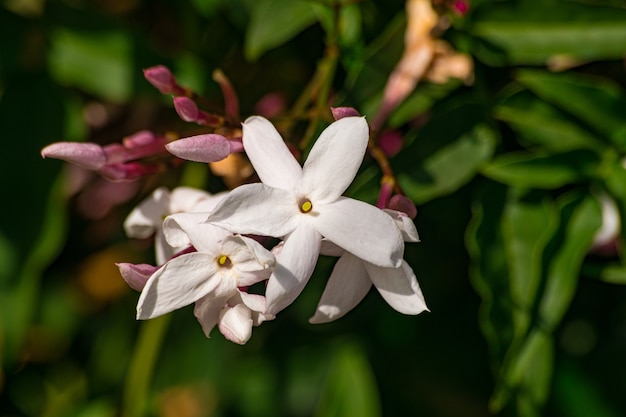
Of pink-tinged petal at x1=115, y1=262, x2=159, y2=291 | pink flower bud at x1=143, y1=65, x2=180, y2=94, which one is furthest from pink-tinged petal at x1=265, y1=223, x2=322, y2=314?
pink flower bud at x1=143, y1=65, x2=180, y2=94

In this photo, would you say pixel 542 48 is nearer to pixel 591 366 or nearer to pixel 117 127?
pixel 591 366

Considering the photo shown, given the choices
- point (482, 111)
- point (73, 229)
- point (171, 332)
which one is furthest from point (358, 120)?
point (73, 229)

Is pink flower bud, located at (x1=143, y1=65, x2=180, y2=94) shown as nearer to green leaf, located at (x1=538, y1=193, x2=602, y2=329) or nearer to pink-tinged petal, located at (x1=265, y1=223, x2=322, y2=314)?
pink-tinged petal, located at (x1=265, y1=223, x2=322, y2=314)

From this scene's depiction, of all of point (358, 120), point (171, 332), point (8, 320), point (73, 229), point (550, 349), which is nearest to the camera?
point (358, 120)

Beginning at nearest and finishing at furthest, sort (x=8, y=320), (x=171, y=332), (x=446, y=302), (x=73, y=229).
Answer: (x=8, y=320) < (x=446, y=302) < (x=171, y=332) < (x=73, y=229)

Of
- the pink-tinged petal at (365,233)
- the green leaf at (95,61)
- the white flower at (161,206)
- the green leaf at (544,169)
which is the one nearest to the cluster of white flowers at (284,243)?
the pink-tinged petal at (365,233)

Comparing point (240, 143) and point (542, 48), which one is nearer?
point (240, 143)

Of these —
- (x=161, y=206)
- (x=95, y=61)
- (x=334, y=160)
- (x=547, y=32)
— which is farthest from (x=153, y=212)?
(x=547, y=32)
